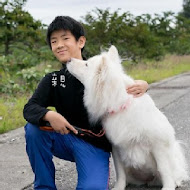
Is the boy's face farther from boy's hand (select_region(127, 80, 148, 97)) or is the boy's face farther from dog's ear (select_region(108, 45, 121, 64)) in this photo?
boy's hand (select_region(127, 80, 148, 97))

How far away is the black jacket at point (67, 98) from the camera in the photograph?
3.27 metres

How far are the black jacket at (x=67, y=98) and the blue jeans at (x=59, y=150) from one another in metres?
0.10

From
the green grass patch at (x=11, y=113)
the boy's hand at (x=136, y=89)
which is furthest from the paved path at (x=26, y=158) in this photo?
the boy's hand at (x=136, y=89)

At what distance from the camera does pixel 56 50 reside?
333 cm

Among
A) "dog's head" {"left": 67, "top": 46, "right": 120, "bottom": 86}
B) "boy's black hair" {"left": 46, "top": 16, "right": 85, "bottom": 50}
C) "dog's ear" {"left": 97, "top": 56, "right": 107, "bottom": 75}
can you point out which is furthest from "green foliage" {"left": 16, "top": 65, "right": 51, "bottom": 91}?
"dog's ear" {"left": 97, "top": 56, "right": 107, "bottom": 75}

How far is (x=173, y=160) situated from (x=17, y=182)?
1.41 meters

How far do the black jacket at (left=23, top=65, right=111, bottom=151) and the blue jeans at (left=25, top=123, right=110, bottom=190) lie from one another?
10 cm

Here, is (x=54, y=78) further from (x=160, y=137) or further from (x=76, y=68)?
(x=160, y=137)

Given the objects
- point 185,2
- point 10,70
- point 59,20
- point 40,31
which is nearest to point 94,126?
point 59,20

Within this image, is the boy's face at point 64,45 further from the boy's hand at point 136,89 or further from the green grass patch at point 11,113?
the green grass patch at point 11,113

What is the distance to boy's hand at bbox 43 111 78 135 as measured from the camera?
10.1 ft

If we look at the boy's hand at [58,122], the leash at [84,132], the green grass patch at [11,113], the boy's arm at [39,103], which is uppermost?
the boy's arm at [39,103]

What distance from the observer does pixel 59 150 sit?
3.33 meters

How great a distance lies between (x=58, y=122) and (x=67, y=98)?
292 mm
